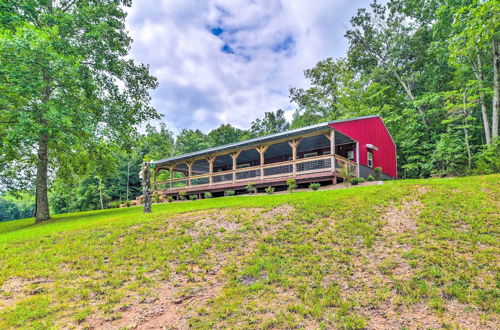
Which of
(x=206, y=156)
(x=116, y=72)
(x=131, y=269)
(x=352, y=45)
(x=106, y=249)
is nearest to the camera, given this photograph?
(x=131, y=269)

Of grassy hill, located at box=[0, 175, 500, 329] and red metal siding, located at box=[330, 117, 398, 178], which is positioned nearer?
grassy hill, located at box=[0, 175, 500, 329]

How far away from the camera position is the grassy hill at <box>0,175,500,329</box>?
390 cm

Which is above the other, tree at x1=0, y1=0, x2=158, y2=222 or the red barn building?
tree at x1=0, y1=0, x2=158, y2=222

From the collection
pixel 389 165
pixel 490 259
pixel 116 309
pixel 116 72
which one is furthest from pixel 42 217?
pixel 389 165

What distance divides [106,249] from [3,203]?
5959cm

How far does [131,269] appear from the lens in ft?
19.0

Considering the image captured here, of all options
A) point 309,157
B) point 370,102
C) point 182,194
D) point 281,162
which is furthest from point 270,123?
point 281,162

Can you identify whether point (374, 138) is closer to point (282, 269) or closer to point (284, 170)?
point (284, 170)

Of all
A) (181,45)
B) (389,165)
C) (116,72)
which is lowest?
(389,165)

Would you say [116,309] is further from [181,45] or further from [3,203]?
[3,203]

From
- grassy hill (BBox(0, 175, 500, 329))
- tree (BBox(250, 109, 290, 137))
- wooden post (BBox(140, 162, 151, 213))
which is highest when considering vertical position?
tree (BBox(250, 109, 290, 137))

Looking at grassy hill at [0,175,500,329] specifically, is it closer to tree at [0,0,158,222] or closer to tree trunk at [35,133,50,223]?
tree at [0,0,158,222]

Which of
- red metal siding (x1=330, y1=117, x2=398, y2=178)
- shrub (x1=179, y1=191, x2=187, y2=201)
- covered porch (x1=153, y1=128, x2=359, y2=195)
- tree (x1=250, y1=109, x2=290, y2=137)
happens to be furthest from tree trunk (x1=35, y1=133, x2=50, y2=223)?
tree (x1=250, y1=109, x2=290, y2=137)

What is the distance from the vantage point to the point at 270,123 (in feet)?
176
